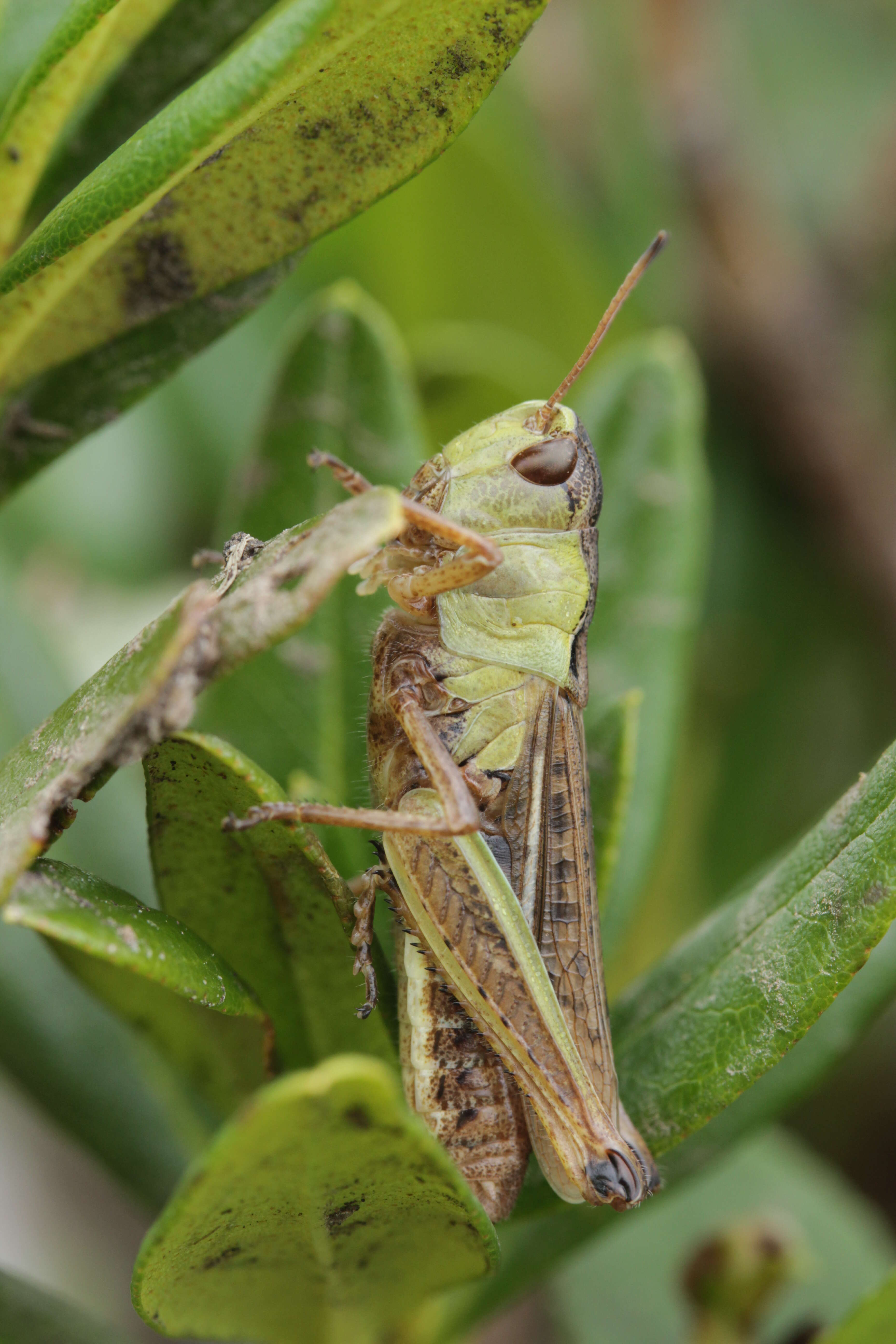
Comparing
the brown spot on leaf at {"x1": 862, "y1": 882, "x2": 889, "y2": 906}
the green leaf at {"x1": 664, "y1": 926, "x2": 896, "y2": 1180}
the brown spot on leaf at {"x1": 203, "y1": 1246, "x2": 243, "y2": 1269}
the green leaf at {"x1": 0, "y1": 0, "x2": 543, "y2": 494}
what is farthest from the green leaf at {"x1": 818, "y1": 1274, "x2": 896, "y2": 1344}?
the green leaf at {"x1": 0, "y1": 0, "x2": 543, "y2": 494}

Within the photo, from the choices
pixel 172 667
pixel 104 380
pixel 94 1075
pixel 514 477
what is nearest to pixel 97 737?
pixel 172 667

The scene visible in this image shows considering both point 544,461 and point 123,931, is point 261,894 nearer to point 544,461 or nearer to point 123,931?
point 123,931

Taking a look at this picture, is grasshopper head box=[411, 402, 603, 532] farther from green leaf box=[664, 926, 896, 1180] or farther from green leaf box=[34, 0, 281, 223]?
green leaf box=[664, 926, 896, 1180]

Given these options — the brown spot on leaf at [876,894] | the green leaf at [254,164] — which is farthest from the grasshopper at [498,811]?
the brown spot on leaf at [876,894]

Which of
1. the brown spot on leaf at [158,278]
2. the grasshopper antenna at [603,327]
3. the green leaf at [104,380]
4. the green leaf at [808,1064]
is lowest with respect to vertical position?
the green leaf at [808,1064]

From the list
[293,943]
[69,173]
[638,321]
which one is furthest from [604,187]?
[293,943]

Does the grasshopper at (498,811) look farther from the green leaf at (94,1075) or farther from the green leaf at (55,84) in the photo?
the green leaf at (55,84)
